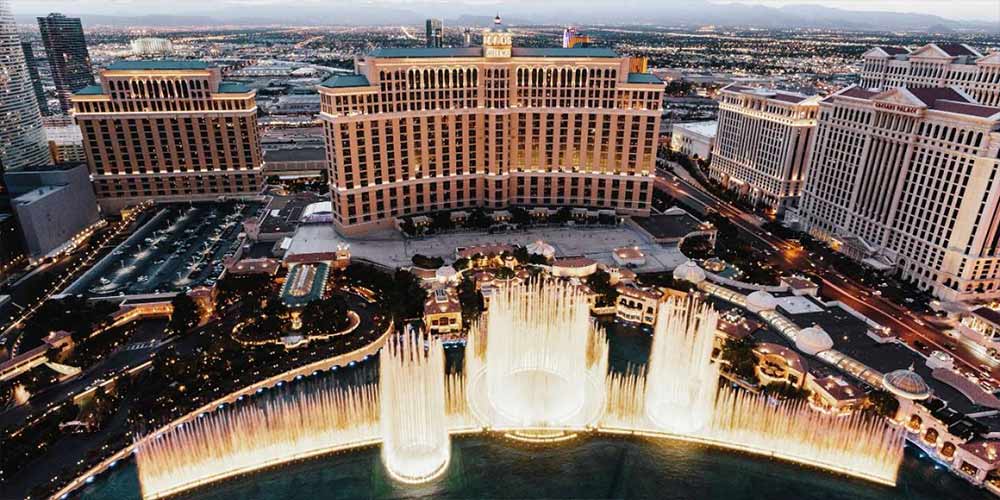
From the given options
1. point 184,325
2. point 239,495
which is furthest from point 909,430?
point 184,325

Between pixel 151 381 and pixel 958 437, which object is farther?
pixel 151 381

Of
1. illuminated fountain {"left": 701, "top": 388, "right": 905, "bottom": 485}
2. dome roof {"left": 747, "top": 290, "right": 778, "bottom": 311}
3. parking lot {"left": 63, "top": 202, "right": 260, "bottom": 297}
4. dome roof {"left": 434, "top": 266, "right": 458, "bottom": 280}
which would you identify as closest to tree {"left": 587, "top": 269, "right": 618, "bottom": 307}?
dome roof {"left": 747, "top": 290, "right": 778, "bottom": 311}

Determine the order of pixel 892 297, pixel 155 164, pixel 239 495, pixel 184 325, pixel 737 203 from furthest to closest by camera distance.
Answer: pixel 737 203, pixel 155 164, pixel 892 297, pixel 184 325, pixel 239 495

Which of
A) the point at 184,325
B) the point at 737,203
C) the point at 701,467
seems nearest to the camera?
the point at 701,467

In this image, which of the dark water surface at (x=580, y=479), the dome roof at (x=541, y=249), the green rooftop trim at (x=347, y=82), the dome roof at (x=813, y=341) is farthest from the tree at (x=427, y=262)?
the dome roof at (x=813, y=341)

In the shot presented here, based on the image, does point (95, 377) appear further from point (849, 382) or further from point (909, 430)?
point (909, 430)

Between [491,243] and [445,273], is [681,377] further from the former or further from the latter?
[491,243]

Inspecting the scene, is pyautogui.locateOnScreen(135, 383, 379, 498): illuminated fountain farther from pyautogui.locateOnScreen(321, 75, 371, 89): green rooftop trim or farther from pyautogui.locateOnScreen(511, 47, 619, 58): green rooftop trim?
pyautogui.locateOnScreen(511, 47, 619, 58): green rooftop trim
